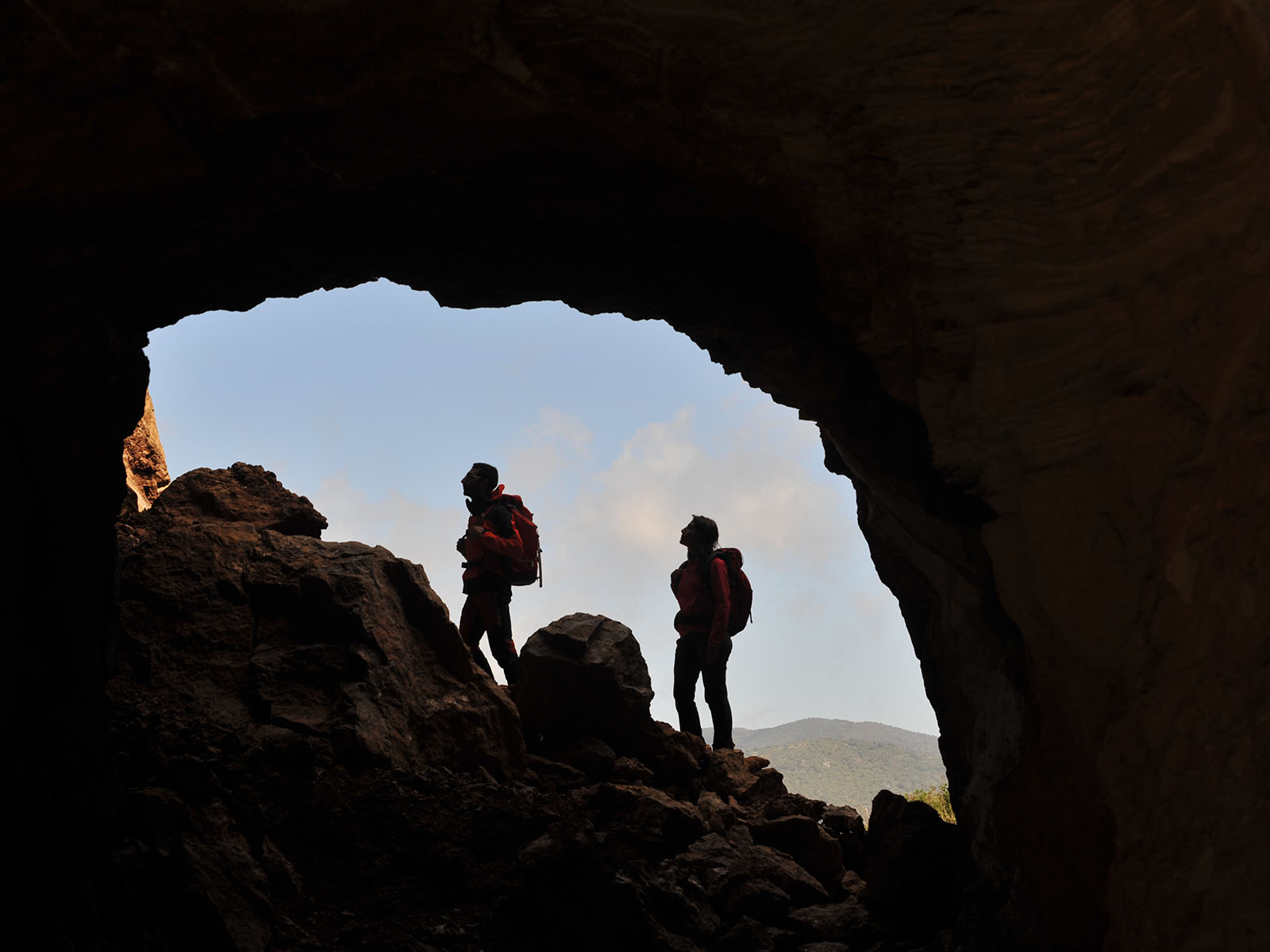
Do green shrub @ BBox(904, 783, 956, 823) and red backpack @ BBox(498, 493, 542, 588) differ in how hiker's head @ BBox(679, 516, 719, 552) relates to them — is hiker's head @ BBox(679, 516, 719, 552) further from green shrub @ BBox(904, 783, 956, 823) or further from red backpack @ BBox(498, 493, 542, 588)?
green shrub @ BBox(904, 783, 956, 823)

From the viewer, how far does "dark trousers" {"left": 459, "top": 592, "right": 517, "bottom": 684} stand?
757cm

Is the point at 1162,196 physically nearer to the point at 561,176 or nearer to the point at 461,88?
the point at 561,176

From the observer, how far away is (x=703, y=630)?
818 centimetres

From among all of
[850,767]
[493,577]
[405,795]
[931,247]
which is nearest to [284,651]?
[405,795]

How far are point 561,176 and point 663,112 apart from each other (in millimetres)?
587

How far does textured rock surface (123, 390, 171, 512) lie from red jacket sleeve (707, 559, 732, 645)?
4875 mm

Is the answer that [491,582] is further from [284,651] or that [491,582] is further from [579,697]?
[284,651]

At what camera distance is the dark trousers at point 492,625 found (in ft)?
24.8

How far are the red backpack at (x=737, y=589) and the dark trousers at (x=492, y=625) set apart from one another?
6.50ft

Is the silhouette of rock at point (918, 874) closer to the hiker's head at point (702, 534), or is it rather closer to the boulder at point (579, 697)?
the boulder at point (579, 697)

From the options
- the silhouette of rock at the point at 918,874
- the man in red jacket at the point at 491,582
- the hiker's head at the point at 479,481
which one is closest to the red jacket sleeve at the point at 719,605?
the man in red jacket at the point at 491,582

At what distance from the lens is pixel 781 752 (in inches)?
1406

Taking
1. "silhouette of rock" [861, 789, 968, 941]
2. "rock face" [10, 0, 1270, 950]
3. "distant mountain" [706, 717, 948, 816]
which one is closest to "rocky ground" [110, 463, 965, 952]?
"silhouette of rock" [861, 789, 968, 941]

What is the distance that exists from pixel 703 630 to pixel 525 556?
181 cm
